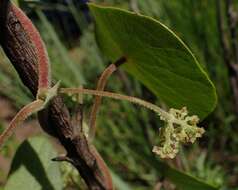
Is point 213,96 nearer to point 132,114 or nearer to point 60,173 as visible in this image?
point 60,173

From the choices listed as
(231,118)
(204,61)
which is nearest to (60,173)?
(231,118)

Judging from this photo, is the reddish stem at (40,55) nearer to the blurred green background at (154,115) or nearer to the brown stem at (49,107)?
the brown stem at (49,107)

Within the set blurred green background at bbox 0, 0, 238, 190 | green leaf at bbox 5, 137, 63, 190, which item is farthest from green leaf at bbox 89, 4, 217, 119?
blurred green background at bbox 0, 0, 238, 190

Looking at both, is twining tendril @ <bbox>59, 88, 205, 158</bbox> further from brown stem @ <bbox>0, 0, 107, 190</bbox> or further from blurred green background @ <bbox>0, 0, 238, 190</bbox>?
blurred green background @ <bbox>0, 0, 238, 190</bbox>

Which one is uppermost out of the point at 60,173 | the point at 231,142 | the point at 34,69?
the point at 34,69

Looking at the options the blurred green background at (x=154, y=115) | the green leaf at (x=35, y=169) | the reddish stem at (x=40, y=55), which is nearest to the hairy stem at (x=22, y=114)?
the reddish stem at (x=40, y=55)
